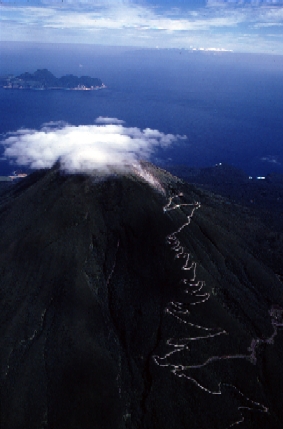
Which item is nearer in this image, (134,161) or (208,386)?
(208,386)

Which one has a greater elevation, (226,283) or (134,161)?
(134,161)

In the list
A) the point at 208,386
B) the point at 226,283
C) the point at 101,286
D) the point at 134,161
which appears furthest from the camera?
the point at 134,161

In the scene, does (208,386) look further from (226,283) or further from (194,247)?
(194,247)

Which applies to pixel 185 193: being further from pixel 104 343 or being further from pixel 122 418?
pixel 122 418

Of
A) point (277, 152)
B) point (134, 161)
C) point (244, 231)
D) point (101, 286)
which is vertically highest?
point (134, 161)

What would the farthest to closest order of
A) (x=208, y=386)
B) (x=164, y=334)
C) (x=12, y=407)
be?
1. (x=164, y=334)
2. (x=208, y=386)
3. (x=12, y=407)

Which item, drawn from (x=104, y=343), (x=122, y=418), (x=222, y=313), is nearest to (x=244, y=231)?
(x=222, y=313)
